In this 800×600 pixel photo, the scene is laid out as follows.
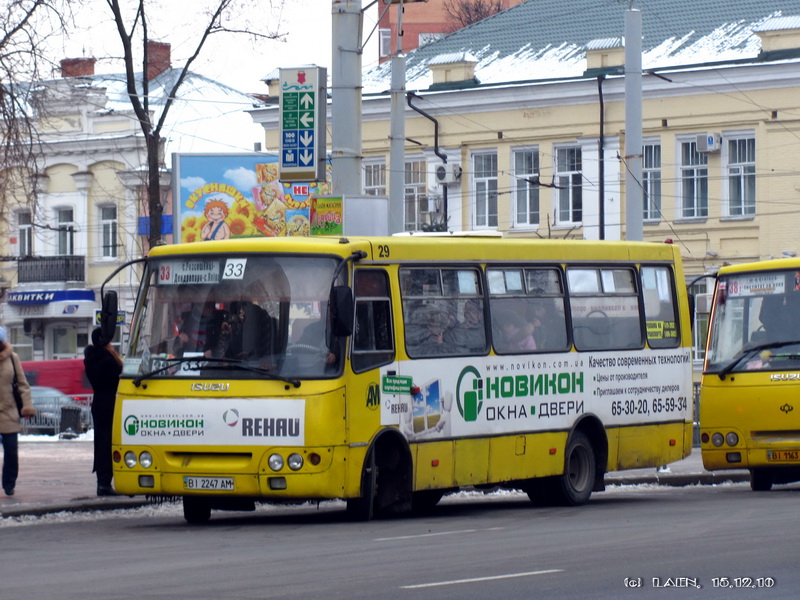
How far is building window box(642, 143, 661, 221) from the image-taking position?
4128cm

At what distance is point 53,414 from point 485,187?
42.2ft

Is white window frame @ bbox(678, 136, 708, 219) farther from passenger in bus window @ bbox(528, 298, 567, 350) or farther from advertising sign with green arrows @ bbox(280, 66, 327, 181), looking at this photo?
passenger in bus window @ bbox(528, 298, 567, 350)

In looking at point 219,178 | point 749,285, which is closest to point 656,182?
point 219,178

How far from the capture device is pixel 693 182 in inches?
1613

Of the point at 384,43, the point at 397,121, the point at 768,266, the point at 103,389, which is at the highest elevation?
the point at 384,43

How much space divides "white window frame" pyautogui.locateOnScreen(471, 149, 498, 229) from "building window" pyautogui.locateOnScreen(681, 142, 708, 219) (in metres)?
5.39

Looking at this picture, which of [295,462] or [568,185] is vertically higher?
[568,185]

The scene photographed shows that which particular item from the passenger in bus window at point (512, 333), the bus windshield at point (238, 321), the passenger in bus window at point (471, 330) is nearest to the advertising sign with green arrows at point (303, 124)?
the passenger in bus window at point (512, 333)

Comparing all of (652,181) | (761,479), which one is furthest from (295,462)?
(652,181)

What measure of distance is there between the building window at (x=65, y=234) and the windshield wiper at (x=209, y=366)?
40.2 meters

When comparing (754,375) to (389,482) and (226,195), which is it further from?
(226,195)

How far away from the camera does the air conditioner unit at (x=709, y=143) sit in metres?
40.0

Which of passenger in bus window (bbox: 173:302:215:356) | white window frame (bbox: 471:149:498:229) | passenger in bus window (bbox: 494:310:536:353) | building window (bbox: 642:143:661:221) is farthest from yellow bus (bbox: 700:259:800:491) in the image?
white window frame (bbox: 471:149:498:229)

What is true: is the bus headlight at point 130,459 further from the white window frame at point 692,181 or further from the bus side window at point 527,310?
the white window frame at point 692,181
